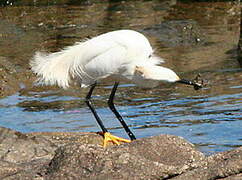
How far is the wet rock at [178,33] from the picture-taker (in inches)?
603

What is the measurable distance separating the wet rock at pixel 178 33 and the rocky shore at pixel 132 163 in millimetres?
9314

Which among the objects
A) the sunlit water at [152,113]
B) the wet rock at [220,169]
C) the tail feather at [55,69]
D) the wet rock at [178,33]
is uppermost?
the wet rock at [220,169]

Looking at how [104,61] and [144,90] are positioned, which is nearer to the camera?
→ [104,61]

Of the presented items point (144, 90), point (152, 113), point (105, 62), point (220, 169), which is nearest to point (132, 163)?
point (220, 169)

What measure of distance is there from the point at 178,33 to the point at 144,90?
478 centimetres

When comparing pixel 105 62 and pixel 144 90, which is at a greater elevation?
pixel 105 62

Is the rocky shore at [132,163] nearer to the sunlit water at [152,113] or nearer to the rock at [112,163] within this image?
the rock at [112,163]

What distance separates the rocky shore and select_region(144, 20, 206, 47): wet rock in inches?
367

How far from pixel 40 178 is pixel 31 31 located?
1261 cm

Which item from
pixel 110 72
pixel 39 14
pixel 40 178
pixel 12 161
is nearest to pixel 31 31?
pixel 39 14

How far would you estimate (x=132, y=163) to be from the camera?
203 inches

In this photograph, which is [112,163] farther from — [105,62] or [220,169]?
[105,62]

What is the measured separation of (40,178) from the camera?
5.35 m

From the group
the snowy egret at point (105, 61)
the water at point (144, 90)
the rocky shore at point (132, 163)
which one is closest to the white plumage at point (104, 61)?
the snowy egret at point (105, 61)
